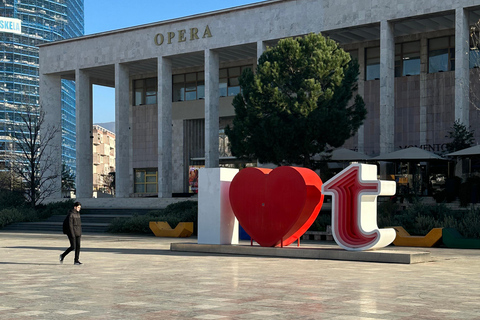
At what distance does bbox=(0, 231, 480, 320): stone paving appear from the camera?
28.5ft

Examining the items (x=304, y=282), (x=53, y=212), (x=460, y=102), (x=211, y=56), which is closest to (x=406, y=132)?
(x=460, y=102)

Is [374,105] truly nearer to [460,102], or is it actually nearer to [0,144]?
[460,102]

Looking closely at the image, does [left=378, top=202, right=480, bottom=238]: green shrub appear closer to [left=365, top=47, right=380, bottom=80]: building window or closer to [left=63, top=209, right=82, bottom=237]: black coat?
[left=63, top=209, right=82, bottom=237]: black coat

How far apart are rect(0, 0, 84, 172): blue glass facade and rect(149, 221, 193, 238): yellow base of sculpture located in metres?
60.2

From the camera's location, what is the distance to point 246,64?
46875mm

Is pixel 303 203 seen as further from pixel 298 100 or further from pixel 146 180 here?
pixel 146 180

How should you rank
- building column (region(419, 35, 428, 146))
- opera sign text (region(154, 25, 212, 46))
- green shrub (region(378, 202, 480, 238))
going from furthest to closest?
1. opera sign text (region(154, 25, 212, 46))
2. building column (region(419, 35, 428, 146))
3. green shrub (region(378, 202, 480, 238))

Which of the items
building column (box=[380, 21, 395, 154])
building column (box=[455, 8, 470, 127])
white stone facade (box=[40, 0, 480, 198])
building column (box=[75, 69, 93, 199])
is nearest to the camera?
building column (box=[455, 8, 470, 127])

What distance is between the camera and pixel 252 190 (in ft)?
59.9

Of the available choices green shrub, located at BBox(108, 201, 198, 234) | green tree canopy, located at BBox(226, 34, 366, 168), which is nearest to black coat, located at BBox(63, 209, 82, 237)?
green shrub, located at BBox(108, 201, 198, 234)

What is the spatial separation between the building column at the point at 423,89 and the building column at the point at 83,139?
23004mm

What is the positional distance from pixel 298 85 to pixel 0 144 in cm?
7071

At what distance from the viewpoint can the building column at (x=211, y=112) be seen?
4166cm

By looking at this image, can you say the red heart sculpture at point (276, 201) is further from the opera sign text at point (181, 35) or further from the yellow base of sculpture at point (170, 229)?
the opera sign text at point (181, 35)
